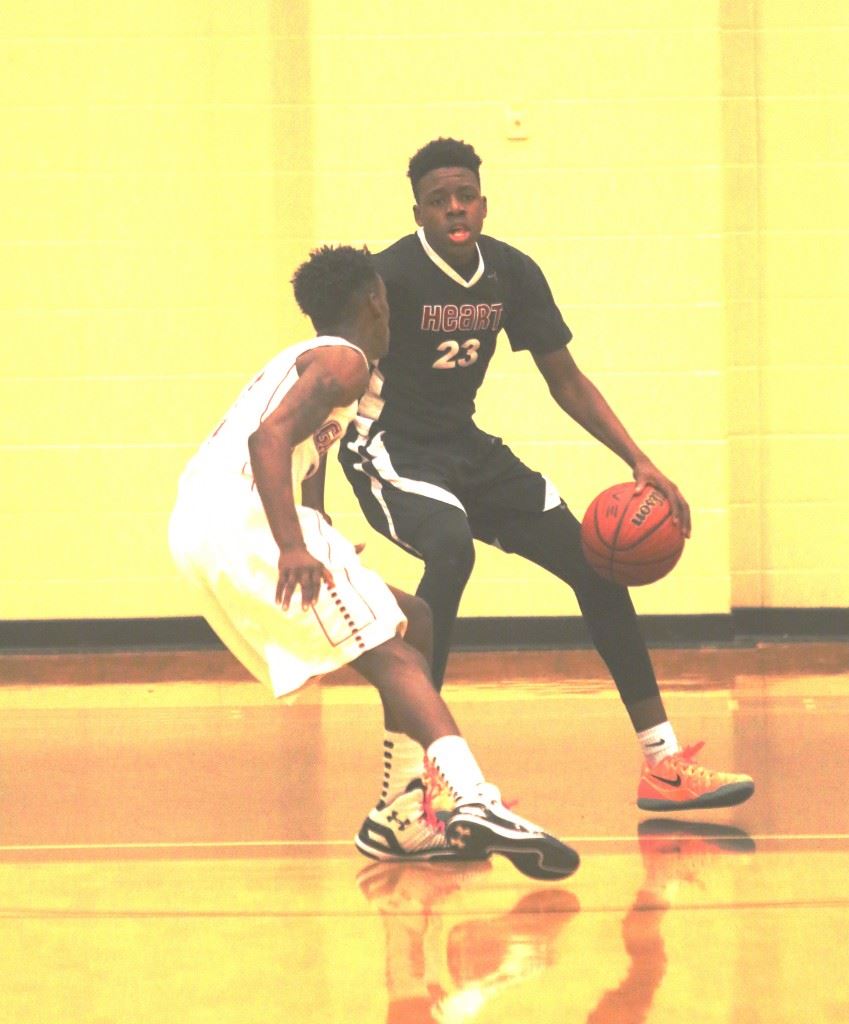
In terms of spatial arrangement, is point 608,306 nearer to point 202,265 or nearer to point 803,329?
point 803,329

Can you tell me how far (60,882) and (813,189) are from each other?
448cm

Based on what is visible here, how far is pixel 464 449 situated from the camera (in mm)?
4680

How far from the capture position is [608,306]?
23.4ft

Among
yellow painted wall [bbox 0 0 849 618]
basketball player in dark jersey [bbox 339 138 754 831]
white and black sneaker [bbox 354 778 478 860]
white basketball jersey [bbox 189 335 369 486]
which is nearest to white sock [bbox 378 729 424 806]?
white and black sneaker [bbox 354 778 478 860]

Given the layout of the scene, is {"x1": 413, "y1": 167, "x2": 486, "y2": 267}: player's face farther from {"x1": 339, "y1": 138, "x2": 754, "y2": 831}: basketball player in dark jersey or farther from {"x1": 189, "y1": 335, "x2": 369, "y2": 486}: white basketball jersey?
{"x1": 189, "y1": 335, "x2": 369, "y2": 486}: white basketball jersey

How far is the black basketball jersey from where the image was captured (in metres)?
4.62

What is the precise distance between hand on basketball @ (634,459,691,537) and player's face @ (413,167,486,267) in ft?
2.23

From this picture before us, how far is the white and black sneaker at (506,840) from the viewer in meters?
3.69

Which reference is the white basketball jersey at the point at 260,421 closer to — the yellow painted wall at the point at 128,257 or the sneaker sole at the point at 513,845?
the sneaker sole at the point at 513,845

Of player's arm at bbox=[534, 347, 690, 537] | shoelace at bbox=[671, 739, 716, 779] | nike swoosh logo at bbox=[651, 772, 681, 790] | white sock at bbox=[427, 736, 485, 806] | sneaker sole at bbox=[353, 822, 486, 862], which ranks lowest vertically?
Result: sneaker sole at bbox=[353, 822, 486, 862]

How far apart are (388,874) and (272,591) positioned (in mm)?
691

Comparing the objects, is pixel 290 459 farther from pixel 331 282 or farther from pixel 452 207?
pixel 452 207

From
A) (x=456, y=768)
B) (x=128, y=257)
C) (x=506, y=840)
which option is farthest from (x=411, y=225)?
(x=506, y=840)

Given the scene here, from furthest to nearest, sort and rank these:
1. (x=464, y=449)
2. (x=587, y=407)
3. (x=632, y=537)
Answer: (x=587, y=407), (x=464, y=449), (x=632, y=537)
